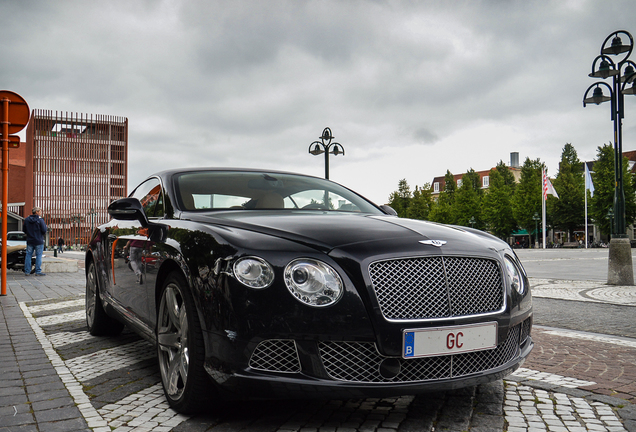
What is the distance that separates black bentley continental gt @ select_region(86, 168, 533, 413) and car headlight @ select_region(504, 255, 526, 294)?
0.01 m

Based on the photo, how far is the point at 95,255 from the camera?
223 inches

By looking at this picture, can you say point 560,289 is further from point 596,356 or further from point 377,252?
point 377,252

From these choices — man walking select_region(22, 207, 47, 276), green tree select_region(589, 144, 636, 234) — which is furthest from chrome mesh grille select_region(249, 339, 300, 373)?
green tree select_region(589, 144, 636, 234)

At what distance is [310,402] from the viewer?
10.8ft

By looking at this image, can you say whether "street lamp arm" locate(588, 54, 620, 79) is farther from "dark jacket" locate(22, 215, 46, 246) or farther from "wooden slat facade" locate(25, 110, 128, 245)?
"wooden slat facade" locate(25, 110, 128, 245)

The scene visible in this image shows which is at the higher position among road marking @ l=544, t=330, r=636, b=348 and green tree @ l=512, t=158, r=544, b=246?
green tree @ l=512, t=158, r=544, b=246

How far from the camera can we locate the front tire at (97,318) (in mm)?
5492

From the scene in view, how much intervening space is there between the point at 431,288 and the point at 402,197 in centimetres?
8742

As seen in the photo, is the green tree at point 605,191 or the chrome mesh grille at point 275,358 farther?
the green tree at point 605,191

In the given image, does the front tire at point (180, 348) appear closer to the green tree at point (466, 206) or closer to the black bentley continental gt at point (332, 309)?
the black bentley continental gt at point (332, 309)

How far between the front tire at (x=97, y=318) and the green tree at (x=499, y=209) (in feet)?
229

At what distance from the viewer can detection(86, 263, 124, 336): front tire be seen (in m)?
5.49

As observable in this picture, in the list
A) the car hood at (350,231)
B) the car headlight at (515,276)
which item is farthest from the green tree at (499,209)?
the car hood at (350,231)

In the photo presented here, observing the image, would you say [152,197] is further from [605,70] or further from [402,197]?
[402,197]
